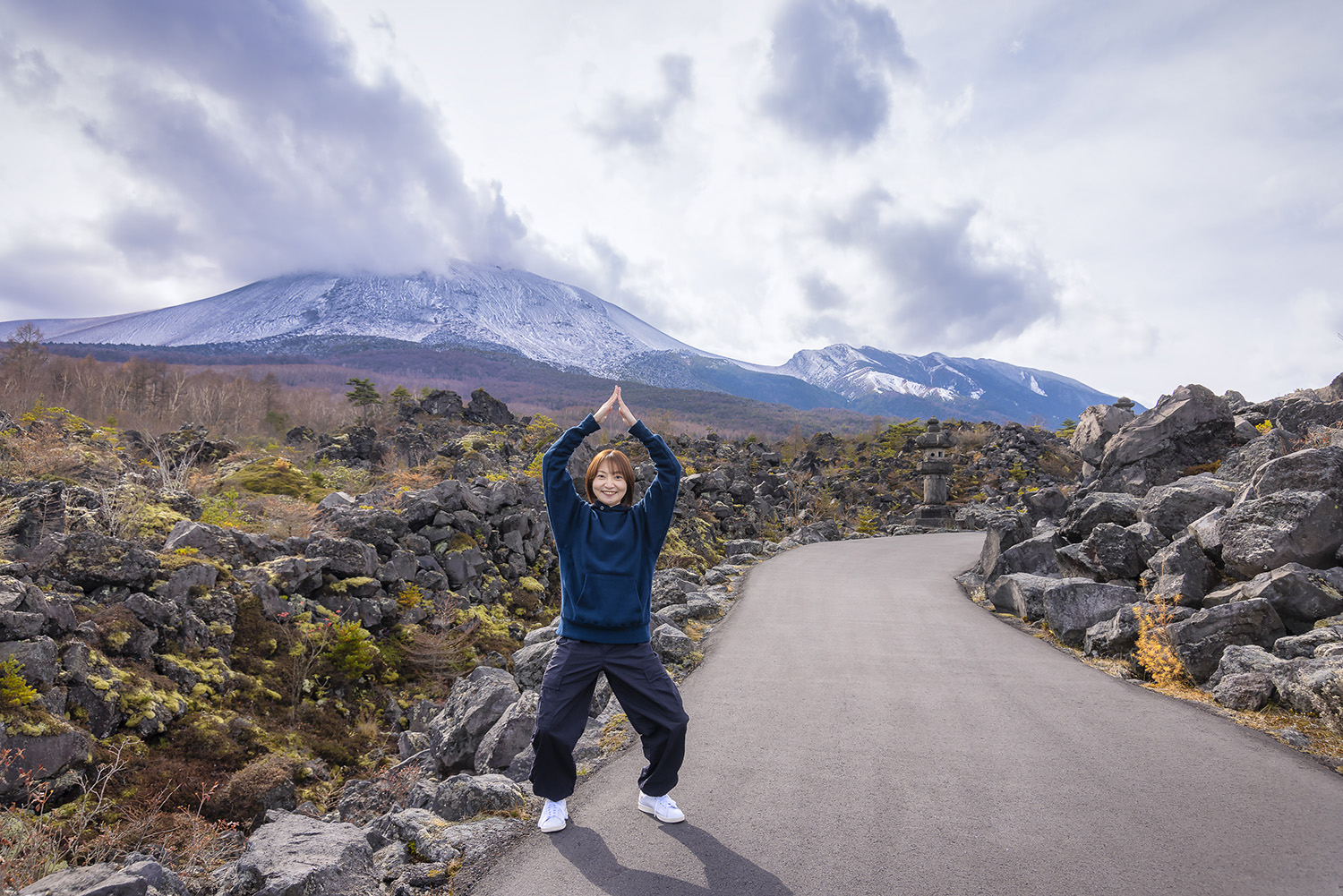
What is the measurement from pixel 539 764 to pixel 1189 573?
7407mm

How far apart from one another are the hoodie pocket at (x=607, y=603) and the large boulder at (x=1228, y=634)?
5.85 metres

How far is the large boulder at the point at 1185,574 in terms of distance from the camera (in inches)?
275

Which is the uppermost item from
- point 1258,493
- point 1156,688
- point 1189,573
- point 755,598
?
point 1258,493

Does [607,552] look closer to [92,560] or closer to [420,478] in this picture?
[92,560]

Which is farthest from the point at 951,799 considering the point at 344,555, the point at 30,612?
the point at 344,555

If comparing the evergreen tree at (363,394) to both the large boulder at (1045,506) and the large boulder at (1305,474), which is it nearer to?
the large boulder at (1045,506)

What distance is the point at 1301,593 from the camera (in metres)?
6.12

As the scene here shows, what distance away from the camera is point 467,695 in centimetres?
602

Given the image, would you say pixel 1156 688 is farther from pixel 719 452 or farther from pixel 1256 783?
pixel 719 452

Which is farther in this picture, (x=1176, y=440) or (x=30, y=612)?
(x=1176, y=440)

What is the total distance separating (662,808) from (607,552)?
151cm

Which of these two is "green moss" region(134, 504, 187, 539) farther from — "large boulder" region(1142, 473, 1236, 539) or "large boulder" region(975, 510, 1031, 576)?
"large boulder" region(1142, 473, 1236, 539)

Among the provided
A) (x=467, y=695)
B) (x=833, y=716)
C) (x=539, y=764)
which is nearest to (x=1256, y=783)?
(x=833, y=716)

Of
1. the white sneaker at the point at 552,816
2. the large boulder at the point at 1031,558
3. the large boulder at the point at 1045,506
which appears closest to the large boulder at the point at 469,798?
the white sneaker at the point at 552,816
